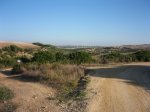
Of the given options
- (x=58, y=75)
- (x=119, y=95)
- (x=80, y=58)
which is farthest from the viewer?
Result: (x=80, y=58)

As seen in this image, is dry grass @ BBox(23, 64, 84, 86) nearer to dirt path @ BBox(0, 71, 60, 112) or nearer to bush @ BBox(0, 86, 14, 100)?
dirt path @ BBox(0, 71, 60, 112)

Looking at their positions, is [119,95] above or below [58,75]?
below

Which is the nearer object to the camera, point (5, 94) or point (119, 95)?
point (119, 95)

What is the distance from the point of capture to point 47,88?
56.5ft

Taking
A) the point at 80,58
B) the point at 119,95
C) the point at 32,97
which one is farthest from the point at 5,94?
the point at 80,58

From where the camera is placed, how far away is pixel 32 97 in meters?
14.9

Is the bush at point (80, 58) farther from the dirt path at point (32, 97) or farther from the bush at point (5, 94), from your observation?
the bush at point (5, 94)

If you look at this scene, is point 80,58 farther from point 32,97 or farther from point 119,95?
point 119,95

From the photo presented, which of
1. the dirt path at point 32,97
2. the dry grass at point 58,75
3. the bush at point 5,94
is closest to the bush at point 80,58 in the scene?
the dry grass at point 58,75

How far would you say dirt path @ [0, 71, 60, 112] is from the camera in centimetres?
1279

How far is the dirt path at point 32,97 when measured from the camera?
42.0 ft

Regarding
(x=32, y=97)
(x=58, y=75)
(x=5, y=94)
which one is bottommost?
(x=32, y=97)

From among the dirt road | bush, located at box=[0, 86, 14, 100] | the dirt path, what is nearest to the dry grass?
the dirt path

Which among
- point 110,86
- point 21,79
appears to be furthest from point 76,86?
point 21,79
